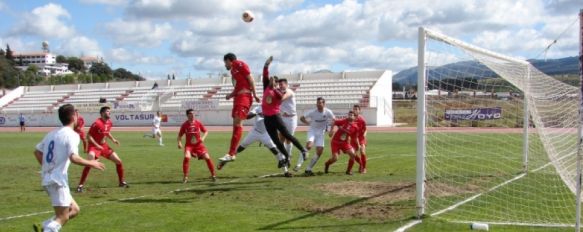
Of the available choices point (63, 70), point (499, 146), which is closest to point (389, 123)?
point (499, 146)

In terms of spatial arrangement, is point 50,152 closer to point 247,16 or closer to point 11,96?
point 247,16

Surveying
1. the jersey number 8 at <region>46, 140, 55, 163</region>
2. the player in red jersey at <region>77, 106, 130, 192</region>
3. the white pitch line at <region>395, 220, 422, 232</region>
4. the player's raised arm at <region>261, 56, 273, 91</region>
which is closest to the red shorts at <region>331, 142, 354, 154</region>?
the player's raised arm at <region>261, 56, 273, 91</region>

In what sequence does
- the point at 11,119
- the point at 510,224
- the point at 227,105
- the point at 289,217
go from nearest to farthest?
the point at 510,224 < the point at 289,217 < the point at 227,105 < the point at 11,119

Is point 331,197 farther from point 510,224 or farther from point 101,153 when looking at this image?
point 101,153

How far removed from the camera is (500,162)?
54.4 feet

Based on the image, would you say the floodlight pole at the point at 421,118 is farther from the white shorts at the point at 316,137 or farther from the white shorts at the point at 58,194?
the white shorts at the point at 316,137

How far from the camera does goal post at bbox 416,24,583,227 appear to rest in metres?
8.59

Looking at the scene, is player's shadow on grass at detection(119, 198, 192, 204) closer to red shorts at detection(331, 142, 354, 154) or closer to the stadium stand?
red shorts at detection(331, 142, 354, 154)

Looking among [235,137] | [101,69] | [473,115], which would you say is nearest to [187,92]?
[473,115]

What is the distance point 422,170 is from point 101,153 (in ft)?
23.1

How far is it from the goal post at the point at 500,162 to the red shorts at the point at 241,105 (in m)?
3.67

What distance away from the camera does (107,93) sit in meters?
72.9

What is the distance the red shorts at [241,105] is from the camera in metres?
11.7

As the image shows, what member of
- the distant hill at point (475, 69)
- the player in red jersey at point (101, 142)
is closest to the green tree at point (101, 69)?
the player in red jersey at point (101, 142)
